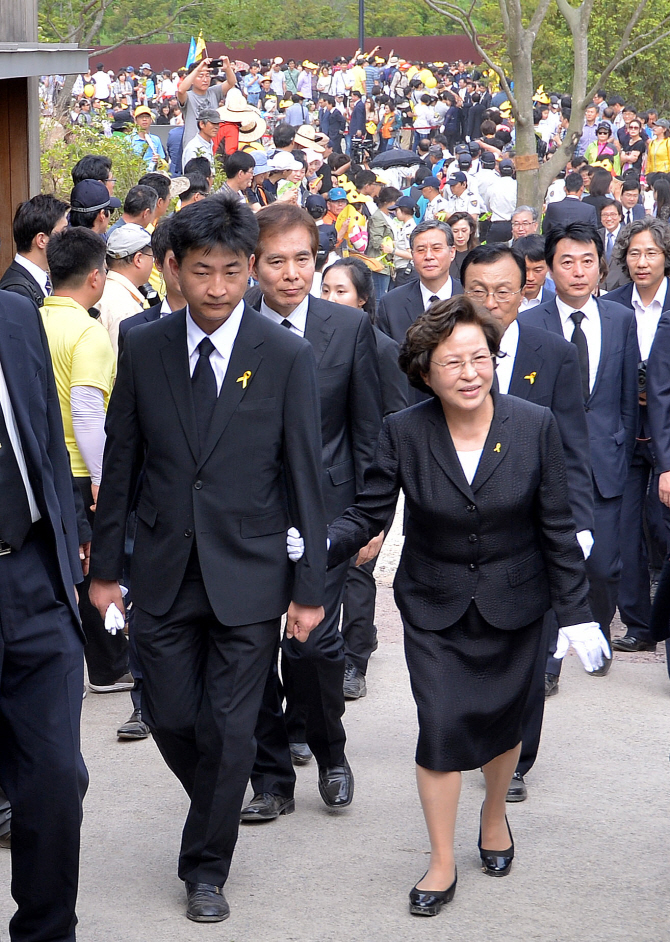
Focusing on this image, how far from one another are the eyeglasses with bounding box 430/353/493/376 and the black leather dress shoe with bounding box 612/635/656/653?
3.19 metres

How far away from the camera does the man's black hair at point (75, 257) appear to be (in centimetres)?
553

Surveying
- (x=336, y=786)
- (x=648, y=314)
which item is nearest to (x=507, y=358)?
(x=336, y=786)

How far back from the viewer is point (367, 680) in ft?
20.4

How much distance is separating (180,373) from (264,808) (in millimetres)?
1680

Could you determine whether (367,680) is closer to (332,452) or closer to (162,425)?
(332,452)

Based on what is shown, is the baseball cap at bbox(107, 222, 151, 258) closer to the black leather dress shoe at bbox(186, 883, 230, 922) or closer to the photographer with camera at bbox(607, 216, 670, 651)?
the photographer with camera at bbox(607, 216, 670, 651)

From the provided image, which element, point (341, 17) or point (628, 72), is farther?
point (341, 17)

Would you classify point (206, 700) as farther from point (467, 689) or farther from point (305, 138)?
point (305, 138)

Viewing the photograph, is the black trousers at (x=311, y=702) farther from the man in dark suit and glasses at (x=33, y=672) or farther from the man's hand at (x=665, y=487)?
the man's hand at (x=665, y=487)

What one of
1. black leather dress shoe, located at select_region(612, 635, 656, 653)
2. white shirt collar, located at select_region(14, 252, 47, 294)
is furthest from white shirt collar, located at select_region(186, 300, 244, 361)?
black leather dress shoe, located at select_region(612, 635, 656, 653)

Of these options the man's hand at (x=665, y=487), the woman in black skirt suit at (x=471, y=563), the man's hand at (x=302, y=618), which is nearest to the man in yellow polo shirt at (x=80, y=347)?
the woman in black skirt suit at (x=471, y=563)

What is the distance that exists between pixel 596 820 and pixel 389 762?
3.01 feet

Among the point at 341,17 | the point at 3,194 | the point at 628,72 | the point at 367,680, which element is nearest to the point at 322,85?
the point at 628,72

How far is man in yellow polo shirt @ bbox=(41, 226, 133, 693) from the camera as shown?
17.9ft
